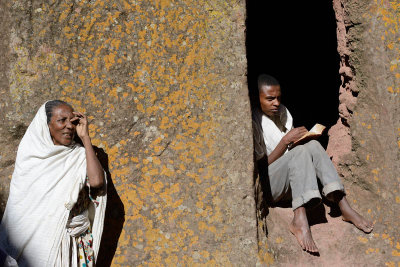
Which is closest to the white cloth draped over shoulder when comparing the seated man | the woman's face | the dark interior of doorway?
the seated man

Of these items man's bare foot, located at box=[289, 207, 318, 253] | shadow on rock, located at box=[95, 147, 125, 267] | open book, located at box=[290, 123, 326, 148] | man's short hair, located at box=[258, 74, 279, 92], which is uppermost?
man's short hair, located at box=[258, 74, 279, 92]

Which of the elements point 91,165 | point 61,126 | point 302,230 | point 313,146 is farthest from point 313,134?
point 61,126

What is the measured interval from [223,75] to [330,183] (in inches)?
42.8

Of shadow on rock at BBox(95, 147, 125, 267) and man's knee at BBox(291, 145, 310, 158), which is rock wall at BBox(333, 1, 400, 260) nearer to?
man's knee at BBox(291, 145, 310, 158)

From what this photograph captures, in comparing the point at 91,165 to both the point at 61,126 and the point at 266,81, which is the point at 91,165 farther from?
the point at 266,81

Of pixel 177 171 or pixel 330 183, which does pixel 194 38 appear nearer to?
pixel 177 171

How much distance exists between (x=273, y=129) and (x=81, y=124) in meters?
1.68

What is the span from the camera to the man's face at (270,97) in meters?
4.70

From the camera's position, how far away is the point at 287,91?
6457mm

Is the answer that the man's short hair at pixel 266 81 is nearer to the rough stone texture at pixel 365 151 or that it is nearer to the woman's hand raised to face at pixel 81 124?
the rough stone texture at pixel 365 151

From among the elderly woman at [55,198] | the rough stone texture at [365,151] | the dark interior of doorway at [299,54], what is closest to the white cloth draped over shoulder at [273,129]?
the rough stone texture at [365,151]

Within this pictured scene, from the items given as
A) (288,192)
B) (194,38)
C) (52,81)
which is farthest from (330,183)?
(52,81)

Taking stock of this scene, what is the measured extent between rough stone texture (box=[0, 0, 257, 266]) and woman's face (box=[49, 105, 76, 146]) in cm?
41

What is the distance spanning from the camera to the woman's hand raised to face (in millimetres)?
3689
